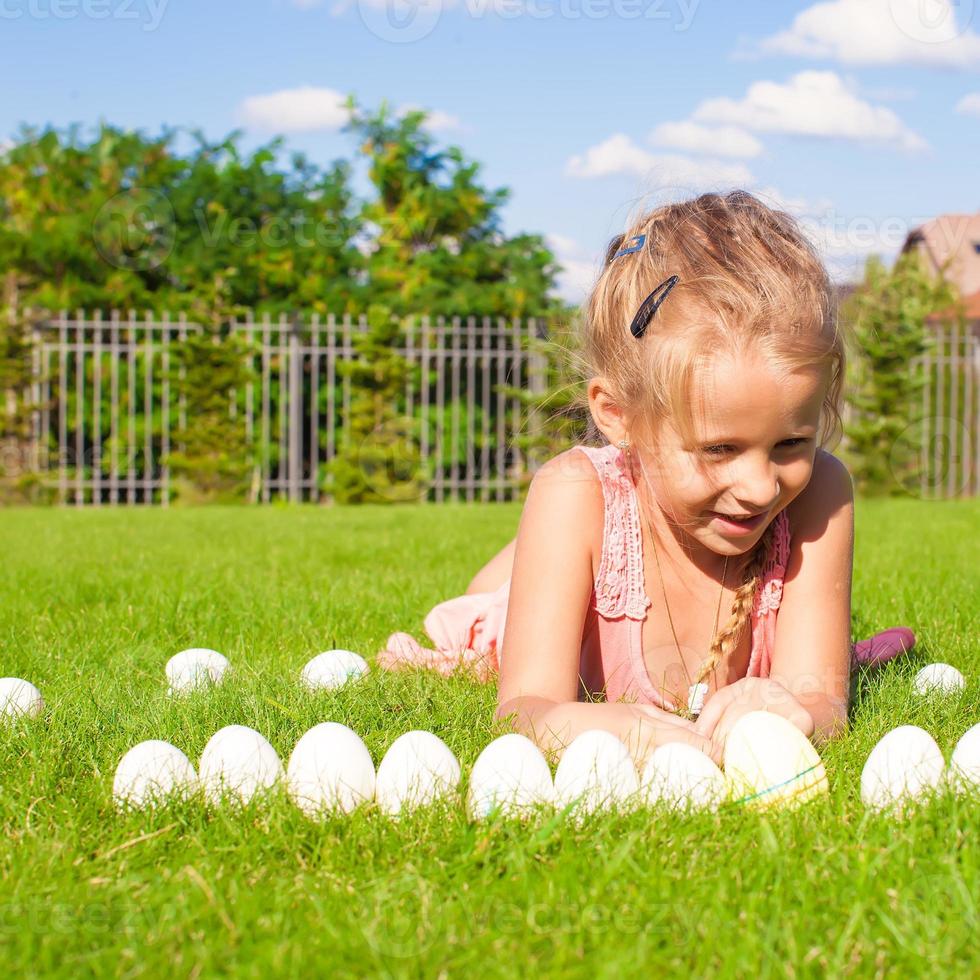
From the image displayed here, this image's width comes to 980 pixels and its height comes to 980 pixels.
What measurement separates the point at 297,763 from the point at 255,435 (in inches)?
415

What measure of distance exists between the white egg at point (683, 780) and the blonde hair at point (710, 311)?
55 cm

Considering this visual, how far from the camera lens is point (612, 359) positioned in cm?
231

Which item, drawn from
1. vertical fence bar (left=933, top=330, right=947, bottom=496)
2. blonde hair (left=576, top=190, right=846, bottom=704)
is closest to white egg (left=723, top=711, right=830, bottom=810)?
blonde hair (left=576, top=190, right=846, bottom=704)

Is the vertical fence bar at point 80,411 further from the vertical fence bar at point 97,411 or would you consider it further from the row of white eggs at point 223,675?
the row of white eggs at point 223,675

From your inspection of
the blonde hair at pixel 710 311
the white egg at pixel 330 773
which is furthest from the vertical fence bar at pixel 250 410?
the white egg at pixel 330 773

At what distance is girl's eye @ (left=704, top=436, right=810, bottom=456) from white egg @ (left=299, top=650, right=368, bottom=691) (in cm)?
106

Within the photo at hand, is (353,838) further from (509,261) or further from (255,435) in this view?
(509,261)

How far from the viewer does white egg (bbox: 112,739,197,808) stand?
5.96 ft

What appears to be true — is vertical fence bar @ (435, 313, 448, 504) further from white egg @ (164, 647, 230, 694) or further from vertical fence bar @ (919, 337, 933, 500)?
white egg @ (164, 647, 230, 694)

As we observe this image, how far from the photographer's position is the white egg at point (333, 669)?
268cm

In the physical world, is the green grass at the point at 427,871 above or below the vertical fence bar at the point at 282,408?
below

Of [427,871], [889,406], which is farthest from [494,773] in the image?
[889,406]

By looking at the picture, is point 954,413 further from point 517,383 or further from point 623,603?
point 623,603

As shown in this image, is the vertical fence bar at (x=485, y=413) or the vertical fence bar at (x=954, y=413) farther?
the vertical fence bar at (x=954, y=413)
